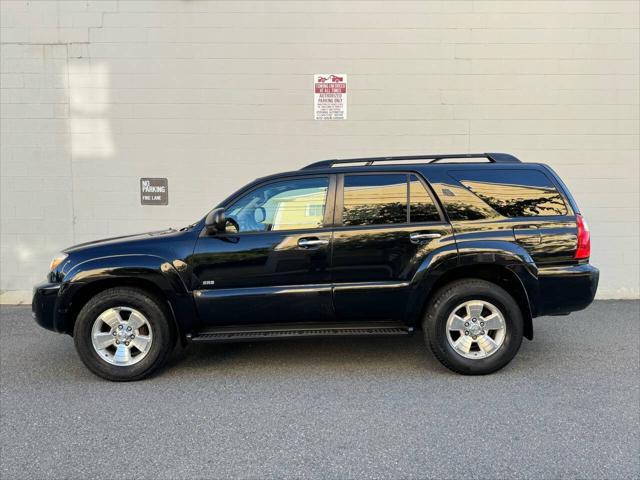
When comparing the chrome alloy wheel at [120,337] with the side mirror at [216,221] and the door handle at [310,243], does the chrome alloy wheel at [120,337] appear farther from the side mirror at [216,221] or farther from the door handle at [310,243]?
the door handle at [310,243]

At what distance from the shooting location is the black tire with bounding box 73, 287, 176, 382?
4176 mm

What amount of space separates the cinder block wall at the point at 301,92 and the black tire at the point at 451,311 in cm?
372

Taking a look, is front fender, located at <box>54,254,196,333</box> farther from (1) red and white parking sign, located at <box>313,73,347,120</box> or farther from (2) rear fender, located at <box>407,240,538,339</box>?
(1) red and white parking sign, located at <box>313,73,347,120</box>

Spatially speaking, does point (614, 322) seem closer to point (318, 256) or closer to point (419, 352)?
point (419, 352)

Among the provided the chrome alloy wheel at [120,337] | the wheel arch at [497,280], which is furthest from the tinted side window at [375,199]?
the chrome alloy wheel at [120,337]

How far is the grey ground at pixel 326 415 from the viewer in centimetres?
295

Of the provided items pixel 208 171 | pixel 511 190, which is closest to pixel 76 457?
pixel 511 190

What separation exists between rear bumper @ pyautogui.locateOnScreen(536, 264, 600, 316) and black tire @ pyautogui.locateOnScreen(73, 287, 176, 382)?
324 cm

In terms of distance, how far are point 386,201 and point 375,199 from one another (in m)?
0.10

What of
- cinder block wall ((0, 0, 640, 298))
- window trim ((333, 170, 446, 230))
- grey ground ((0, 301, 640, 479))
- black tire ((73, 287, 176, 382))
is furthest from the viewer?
cinder block wall ((0, 0, 640, 298))

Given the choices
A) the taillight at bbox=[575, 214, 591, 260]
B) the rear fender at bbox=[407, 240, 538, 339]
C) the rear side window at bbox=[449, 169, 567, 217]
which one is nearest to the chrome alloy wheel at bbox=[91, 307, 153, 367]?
the rear fender at bbox=[407, 240, 538, 339]

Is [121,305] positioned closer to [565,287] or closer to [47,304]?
[47,304]

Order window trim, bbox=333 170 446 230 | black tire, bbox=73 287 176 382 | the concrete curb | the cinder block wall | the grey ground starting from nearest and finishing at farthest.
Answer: the grey ground, black tire, bbox=73 287 176 382, window trim, bbox=333 170 446 230, the cinder block wall, the concrete curb

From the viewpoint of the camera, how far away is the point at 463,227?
4270 millimetres
